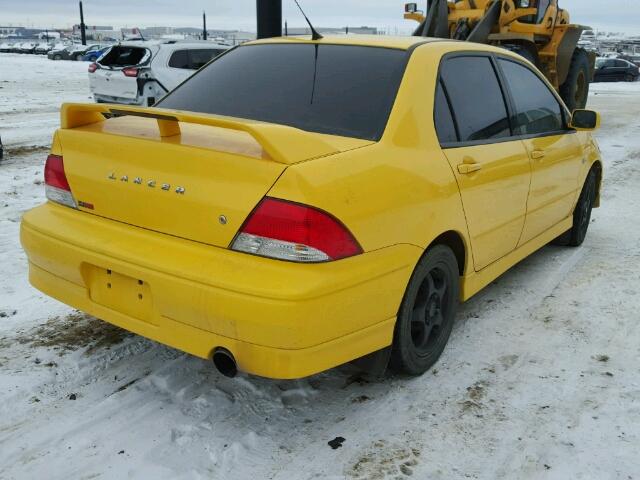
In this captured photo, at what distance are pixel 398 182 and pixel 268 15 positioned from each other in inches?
264

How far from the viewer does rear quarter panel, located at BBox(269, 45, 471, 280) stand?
2.42 m

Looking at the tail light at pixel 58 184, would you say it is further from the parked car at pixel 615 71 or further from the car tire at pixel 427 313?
the parked car at pixel 615 71

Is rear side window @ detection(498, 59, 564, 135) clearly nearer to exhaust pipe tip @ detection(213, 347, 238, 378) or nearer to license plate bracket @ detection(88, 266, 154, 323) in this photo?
exhaust pipe tip @ detection(213, 347, 238, 378)

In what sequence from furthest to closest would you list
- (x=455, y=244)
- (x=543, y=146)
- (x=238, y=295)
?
(x=543, y=146) → (x=455, y=244) → (x=238, y=295)

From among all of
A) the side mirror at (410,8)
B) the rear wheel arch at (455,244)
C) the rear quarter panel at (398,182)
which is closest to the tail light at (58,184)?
the rear quarter panel at (398,182)

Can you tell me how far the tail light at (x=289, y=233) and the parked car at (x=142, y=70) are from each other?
938cm

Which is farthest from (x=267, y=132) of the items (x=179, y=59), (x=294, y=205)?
(x=179, y=59)

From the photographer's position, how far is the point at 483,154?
3.43 m

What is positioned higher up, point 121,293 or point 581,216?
point 121,293

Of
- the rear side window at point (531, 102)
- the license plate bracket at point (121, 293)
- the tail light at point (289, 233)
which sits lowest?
the license plate bracket at point (121, 293)

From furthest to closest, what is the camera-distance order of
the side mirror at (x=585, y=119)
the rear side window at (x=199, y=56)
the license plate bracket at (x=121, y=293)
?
1. the rear side window at (x=199, y=56)
2. the side mirror at (x=585, y=119)
3. the license plate bracket at (x=121, y=293)

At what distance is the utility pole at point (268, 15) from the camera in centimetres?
873

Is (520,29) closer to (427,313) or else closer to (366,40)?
(366,40)

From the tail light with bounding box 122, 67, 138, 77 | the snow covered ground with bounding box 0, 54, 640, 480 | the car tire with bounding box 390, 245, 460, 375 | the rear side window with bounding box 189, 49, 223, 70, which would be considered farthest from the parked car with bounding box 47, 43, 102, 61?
the car tire with bounding box 390, 245, 460, 375
